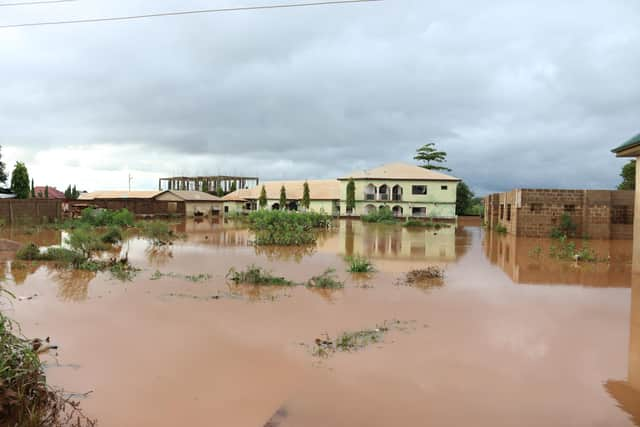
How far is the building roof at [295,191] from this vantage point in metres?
47.5

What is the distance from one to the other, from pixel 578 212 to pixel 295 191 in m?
31.4

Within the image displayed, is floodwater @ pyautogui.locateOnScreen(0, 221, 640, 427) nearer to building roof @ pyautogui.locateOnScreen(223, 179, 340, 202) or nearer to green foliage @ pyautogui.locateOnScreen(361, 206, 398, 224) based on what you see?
green foliage @ pyautogui.locateOnScreen(361, 206, 398, 224)

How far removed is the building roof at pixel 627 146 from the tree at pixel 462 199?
41.1m

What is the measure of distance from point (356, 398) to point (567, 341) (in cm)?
347

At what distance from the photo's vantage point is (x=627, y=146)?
10.4 meters

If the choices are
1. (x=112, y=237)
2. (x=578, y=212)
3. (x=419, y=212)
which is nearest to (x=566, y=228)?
(x=578, y=212)

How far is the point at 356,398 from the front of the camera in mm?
4277

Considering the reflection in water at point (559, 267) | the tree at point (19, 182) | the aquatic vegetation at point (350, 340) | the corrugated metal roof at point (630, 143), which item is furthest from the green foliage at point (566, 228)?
the tree at point (19, 182)

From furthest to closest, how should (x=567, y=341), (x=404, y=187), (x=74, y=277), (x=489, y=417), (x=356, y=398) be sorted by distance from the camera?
(x=404, y=187), (x=74, y=277), (x=567, y=341), (x=356, y=398), (x=489, y=417)

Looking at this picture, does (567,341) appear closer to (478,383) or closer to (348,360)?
(478,383)

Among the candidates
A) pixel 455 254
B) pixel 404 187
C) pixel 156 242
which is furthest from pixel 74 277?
pixel 404 187

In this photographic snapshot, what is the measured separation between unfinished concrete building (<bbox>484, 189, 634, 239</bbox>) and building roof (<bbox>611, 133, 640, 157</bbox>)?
36.6 ft

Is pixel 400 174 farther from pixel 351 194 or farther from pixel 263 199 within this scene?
pixel 263 199

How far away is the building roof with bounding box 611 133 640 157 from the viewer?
10024 millimetres
